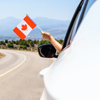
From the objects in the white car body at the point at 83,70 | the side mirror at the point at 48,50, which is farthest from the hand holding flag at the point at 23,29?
the white car body at the point at 83,70

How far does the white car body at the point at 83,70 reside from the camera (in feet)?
2.99

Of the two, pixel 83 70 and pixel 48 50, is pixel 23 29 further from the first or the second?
pixel 83 70

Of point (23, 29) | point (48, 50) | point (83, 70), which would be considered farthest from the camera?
point (23, 29)

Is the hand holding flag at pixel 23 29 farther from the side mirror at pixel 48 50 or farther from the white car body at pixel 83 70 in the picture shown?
the white car body at pixel 83 70

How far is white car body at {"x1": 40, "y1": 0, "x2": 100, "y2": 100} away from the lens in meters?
0.91

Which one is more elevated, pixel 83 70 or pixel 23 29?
pixel 83 70

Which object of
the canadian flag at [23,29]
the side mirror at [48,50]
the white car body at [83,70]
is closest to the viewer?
the white car body at [83,70]

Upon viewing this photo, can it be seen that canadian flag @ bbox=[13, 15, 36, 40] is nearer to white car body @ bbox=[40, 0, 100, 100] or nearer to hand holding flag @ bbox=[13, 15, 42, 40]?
hand holding flag @ bbox=[13, 15, 42, 40]

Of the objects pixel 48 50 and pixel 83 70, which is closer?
pixel 83 70

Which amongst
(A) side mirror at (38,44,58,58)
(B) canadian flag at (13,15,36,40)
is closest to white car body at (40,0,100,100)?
(A) side mirror at (38,44,58,58)

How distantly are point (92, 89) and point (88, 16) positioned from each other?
2.04 ft

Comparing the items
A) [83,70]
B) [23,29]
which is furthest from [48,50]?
[23,29]

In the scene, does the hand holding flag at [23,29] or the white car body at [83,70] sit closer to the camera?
the white car body at [83,70]

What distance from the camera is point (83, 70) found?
3.36ft
